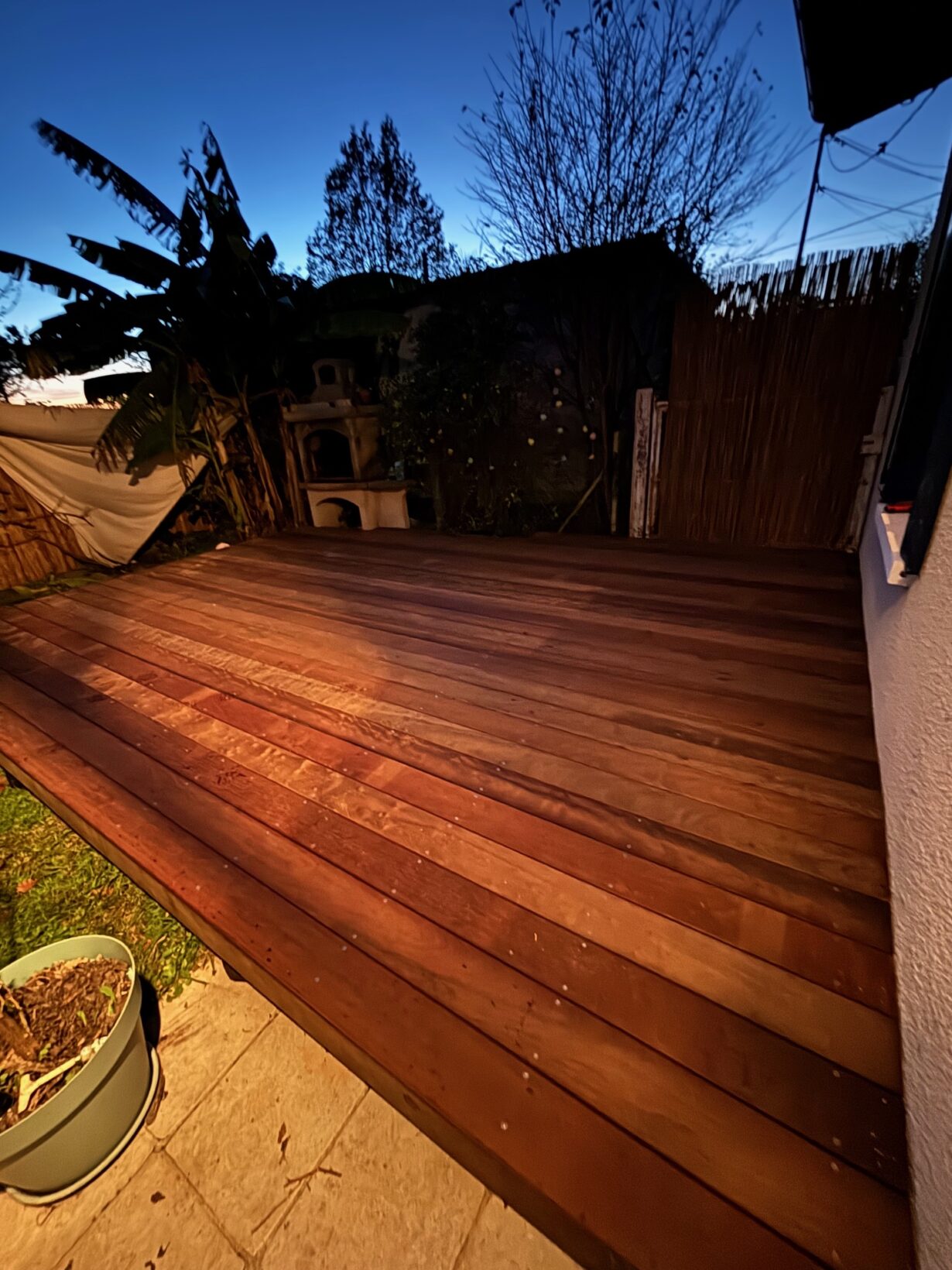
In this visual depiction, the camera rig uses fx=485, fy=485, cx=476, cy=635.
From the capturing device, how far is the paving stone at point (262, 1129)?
3.87ft

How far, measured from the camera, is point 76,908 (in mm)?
1980

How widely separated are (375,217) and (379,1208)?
50.6 ft

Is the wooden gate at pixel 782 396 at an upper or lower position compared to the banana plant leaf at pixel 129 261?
lower

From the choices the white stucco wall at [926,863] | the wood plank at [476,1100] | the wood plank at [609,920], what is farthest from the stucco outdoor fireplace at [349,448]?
the white stucco wall at [926,863]

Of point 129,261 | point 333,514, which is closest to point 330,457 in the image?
point 333,514

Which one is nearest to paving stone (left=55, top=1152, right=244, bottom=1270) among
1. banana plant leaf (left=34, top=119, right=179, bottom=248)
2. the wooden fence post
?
the wooden fence post

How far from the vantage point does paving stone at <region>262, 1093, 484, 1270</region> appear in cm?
108

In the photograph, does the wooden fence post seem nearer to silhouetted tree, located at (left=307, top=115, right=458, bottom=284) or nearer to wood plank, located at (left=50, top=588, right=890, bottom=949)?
wood plank, located at (left=50, top=588, right=890, bottom=949)

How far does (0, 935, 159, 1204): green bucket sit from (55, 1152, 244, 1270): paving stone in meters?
0.13

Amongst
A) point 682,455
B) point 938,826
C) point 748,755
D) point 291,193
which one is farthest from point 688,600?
point 291,193

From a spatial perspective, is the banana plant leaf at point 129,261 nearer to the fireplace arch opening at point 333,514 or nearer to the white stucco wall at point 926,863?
the fireplace arch opening at point 333,514

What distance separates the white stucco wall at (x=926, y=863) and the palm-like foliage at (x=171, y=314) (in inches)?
224

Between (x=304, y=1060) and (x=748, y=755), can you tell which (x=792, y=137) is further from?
(x=304, y=1060)

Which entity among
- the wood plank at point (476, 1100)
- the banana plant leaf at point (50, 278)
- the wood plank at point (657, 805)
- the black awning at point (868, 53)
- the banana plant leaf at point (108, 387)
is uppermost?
the black awning at point (868, 53)
